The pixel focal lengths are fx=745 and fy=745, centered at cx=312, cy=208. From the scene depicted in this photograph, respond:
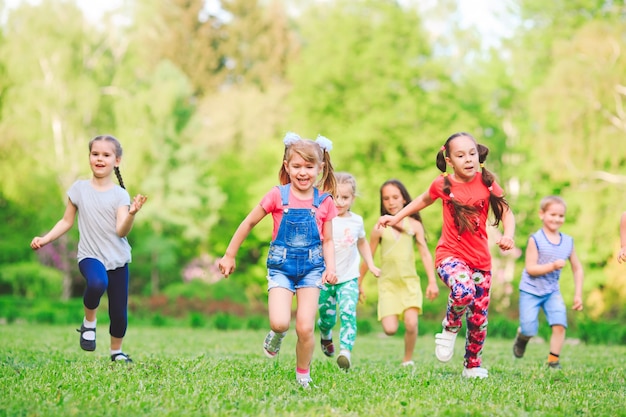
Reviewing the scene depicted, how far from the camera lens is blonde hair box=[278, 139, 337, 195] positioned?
19.7 ft

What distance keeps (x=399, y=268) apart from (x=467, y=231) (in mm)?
2136

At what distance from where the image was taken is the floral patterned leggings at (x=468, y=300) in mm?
6469

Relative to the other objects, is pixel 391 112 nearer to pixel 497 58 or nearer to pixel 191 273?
pixel 497 58

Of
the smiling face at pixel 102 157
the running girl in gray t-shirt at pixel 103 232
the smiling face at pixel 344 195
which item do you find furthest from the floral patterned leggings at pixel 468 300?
the smiling face at pixel 102 157

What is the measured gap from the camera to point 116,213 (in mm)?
7156

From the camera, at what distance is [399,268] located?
8750 millimetres

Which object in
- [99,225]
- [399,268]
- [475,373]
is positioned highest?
[99,225]

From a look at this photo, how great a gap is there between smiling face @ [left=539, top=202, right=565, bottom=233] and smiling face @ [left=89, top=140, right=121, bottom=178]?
512 cm

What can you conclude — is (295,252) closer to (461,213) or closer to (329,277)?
(329,277)

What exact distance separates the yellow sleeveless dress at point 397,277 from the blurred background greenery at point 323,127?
1298cm

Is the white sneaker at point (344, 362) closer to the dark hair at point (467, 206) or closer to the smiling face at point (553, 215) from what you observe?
the dark hair at point (467, 206)

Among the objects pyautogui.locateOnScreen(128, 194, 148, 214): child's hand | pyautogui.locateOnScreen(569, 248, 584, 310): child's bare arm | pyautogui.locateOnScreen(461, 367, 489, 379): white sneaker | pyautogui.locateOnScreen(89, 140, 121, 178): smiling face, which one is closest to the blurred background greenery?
pyautogui.locateOnScreen(569, 248, 584, 310): child's bare arm

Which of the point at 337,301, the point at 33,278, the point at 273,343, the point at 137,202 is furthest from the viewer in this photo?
the point at 33,278

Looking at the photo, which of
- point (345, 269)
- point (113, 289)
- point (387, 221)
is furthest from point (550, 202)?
point (113, 289)
